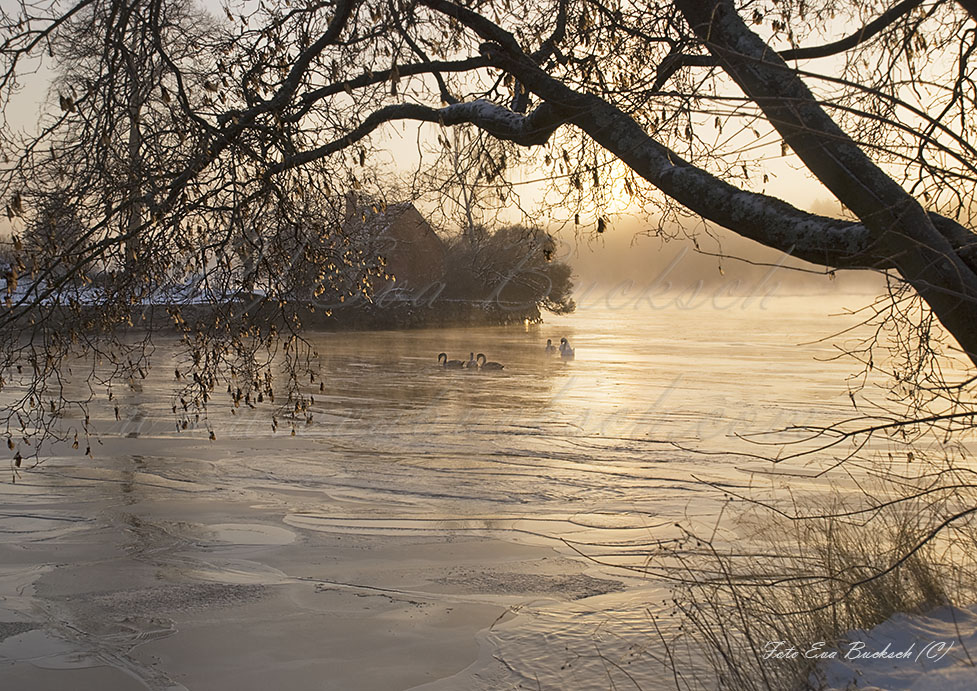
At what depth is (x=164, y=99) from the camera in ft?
17.5

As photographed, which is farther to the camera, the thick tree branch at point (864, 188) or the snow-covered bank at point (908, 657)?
the snow-covered bank at point (908, 657)

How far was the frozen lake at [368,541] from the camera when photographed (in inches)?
229

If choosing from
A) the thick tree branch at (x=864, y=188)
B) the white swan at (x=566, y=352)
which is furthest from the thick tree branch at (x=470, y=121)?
the white swan at (x=566, y=352)

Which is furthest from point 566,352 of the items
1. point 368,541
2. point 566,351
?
point 368,541

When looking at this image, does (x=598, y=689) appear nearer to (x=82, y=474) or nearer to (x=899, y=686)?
(x=899, y=686)

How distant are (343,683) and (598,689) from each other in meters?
1.54

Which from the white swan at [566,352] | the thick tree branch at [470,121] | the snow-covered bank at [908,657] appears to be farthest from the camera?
the white swan at [566,352]

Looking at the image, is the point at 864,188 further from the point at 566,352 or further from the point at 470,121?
the point at 566,352

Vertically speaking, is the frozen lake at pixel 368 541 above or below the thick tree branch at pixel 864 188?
below

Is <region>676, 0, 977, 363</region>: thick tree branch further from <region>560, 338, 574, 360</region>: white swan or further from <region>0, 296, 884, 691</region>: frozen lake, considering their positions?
<region>560, 338, 574, 360</region>: white swan

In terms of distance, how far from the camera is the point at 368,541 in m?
8.20

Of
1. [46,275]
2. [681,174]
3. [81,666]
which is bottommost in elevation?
[81,666]

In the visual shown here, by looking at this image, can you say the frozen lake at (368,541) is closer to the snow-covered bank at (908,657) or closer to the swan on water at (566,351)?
the snow-covered bank at (908,657)

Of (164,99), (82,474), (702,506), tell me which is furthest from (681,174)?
(82,474)
